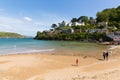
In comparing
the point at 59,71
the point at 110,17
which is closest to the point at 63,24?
the point at 110,17

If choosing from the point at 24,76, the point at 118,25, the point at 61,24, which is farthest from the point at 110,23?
the point at 24,76

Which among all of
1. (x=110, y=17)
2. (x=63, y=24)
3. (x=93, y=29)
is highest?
(x=110, y=17)

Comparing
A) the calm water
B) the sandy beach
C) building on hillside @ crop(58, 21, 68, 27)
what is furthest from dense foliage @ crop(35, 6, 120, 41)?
the sandy beach

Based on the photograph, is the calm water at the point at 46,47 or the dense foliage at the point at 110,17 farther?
the dense foliage at the point at 110,17

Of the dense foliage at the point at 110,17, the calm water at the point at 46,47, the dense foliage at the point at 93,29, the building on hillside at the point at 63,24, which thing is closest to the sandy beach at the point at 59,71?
the calm water at the point at 46,47

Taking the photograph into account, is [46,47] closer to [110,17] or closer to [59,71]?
[59,71]

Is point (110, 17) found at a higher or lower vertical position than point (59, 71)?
higher

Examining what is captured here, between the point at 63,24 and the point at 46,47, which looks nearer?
the point at 46,47

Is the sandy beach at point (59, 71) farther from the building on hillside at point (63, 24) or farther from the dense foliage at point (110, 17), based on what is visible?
the building on hillside at point (63, 24)

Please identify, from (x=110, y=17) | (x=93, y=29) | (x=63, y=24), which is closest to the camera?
(x=93, y=29)

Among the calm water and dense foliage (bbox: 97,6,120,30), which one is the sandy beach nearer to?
the calm water

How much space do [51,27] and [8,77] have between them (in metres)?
180

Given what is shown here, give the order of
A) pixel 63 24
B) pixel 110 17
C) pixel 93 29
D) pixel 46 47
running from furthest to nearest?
pixel 63 24
pixel 110 17
pixel 93 29
pixel 46 47

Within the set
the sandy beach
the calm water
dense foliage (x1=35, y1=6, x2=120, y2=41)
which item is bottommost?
the sandy beach
